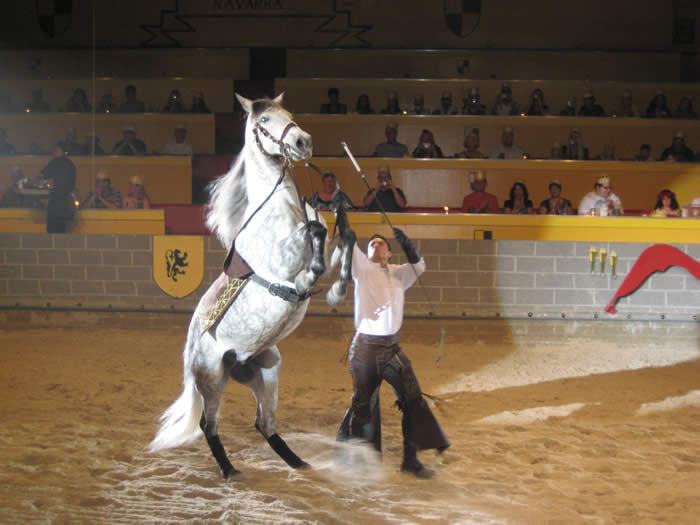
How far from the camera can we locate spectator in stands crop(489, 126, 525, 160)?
1351cm

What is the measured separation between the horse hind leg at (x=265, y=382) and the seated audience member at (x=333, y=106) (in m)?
10.1

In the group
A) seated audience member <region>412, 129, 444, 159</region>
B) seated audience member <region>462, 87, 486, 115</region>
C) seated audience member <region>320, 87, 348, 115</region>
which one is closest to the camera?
seated audience member <region>412, 129, 444, 159</region>

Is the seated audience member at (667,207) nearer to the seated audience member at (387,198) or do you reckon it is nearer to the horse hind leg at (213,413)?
the seated audience member at (387,198)

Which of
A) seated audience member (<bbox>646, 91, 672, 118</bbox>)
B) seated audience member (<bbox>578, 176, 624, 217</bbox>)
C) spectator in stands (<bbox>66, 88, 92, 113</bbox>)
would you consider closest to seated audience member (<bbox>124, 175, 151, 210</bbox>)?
spectator in stands (<bbox>66, 88, 92, 113</bbox>)

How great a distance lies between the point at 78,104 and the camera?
14500 millimetres

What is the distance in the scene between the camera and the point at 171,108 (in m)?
14.7

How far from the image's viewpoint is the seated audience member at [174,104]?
578 inches

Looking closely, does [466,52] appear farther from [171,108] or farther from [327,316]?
[327,316]

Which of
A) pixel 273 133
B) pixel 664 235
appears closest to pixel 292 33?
pixel 664 235

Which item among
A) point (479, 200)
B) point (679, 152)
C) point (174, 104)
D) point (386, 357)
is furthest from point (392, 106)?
point (386, 357)

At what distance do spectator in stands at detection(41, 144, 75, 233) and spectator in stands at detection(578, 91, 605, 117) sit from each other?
9.23 m

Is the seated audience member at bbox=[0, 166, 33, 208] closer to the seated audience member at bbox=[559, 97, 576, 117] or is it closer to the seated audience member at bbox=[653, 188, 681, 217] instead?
the seated audience member at bbox=[653, 188, 681, 217]

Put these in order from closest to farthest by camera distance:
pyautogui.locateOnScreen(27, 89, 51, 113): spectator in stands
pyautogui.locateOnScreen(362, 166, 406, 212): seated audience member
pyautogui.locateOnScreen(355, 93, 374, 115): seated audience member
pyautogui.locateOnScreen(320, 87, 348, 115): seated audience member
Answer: pyautogui.locateOnScreen(362, 166, 406, 212): seated audience member < pyautogui.locateOnScreen(355, 93, 374, 115): seated audience member < pyautogui.locateOnScreen(320, 87, 348, 115): seated audience member < pyautogui.locateOnScreen(27, 89, 51, 113): spectator in stands

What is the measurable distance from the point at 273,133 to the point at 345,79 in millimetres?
10990
